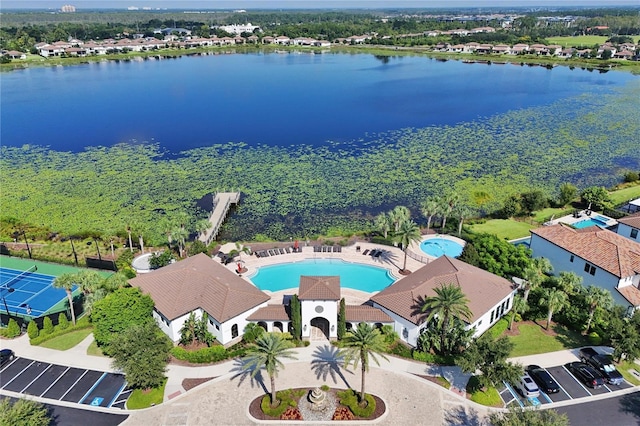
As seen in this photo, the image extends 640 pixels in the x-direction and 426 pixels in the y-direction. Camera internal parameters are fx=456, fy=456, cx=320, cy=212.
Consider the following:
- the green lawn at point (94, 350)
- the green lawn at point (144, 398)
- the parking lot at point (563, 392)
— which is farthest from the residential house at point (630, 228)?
the green lawn at point (94, 350)

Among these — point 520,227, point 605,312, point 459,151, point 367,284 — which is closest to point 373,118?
point 459,151

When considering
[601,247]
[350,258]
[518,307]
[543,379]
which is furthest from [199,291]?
[601,247]

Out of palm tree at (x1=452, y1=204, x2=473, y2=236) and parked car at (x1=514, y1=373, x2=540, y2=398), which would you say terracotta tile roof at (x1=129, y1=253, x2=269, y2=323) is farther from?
palm tree at (x1=452, y1=204, x2=473, y2=236)

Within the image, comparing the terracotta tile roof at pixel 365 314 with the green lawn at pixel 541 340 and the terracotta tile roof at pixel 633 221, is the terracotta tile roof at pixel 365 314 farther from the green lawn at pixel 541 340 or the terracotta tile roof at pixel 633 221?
the terracotta tile roof at pixel 633 221

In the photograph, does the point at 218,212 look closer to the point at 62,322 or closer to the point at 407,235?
the point at 62,322

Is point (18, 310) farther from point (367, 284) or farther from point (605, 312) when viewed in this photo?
point (605, 312)
